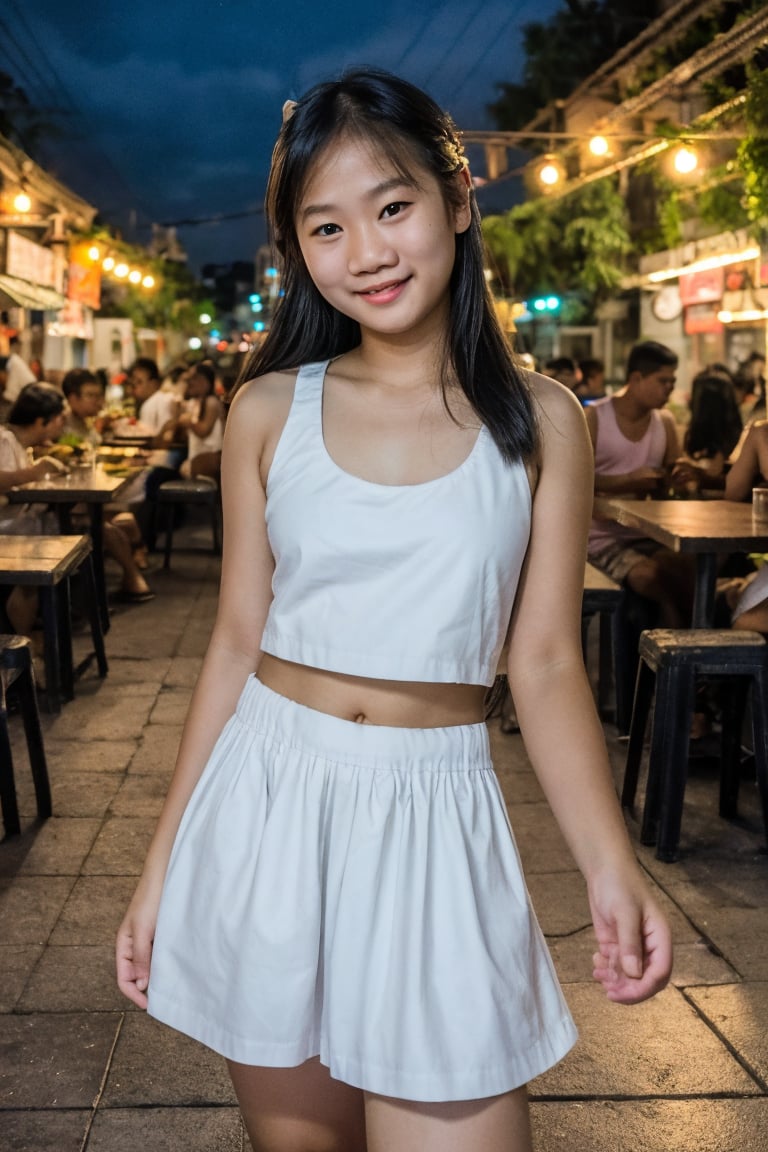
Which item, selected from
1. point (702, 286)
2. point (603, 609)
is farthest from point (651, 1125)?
point (702, 286)

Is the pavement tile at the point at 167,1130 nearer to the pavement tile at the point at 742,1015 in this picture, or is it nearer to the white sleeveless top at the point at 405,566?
the pavement tile at the point at 742,1015

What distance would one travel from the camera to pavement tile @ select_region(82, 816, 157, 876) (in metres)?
4.36

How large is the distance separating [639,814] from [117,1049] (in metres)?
2.47

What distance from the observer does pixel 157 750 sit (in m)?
5.84

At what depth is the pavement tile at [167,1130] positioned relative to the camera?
8.86ft

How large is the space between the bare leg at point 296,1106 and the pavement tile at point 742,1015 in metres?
1.62

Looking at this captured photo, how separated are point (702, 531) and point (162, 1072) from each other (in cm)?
325

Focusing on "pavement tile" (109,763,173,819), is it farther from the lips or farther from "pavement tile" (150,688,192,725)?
the lips

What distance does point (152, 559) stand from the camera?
1172cm

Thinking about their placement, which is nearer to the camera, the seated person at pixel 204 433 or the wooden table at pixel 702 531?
the wooden table at pixel 702 531

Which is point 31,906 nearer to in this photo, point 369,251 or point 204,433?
point 369,251

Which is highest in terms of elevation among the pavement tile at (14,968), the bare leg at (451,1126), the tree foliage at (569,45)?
the tree foliage at (569,45)

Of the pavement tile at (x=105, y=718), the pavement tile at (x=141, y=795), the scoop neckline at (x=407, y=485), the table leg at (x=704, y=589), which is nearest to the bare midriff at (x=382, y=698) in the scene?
the scoop neckline at (x=407, y=485)

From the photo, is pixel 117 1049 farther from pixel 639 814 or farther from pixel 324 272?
pixel 639 814
